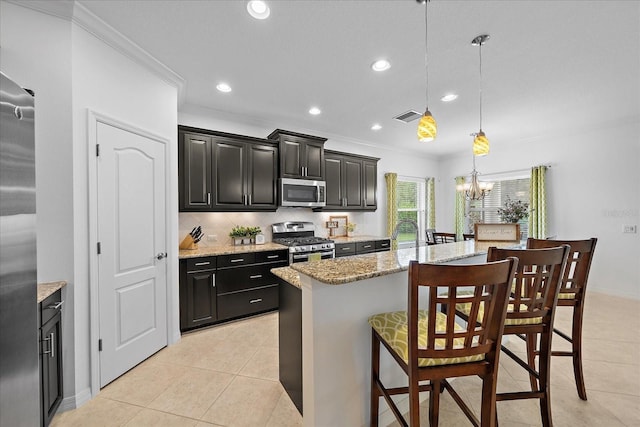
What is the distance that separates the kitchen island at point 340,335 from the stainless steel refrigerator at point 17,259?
1.06m

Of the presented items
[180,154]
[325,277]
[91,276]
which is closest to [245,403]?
[325,277]

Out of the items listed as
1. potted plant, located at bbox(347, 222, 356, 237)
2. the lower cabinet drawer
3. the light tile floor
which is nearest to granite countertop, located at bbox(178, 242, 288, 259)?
the lower cabinet drawer

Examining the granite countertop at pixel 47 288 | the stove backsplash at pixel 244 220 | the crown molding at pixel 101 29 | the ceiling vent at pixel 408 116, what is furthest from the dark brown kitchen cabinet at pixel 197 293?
the ceiling vent at pixel 408 116

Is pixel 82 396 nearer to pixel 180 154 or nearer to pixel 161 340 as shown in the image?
pixel 161 340

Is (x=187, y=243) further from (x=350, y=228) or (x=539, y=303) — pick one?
(x=539, y=303)

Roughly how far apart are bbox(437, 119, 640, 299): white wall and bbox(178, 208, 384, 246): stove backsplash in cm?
357

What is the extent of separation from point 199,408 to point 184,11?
2818 millimetres

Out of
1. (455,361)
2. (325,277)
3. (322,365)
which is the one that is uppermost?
(325,277)

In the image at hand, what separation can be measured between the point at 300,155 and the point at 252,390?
9.86ft

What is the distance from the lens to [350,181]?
468 centimetres

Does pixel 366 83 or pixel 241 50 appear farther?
pixel 366 83

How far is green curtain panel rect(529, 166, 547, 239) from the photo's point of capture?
4609 mm

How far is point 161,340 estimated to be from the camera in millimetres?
2504

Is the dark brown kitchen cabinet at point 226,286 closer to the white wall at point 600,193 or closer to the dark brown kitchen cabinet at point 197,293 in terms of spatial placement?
the dark brown kitchen cabinet at point 197,293
